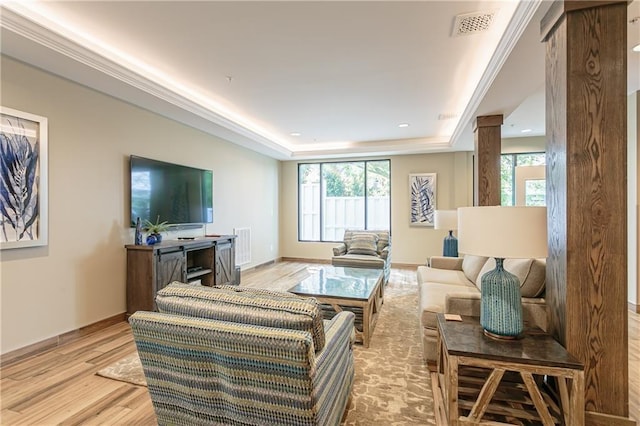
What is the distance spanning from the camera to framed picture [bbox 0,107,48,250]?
2.45 metres

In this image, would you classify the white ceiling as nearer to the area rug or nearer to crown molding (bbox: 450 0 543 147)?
crown molding (bbox: 450 0 543 147)

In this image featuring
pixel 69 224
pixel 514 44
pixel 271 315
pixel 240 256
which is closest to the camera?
pixel 271 315

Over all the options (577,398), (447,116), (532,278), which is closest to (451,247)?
(447,116)

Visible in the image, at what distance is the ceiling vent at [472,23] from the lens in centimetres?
228

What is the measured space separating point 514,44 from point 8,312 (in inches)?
174

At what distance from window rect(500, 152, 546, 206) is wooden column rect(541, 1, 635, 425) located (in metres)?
4.17

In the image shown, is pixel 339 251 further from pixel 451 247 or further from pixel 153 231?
pixel 153 231

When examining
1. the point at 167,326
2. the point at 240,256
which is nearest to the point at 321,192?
the point at 240,256

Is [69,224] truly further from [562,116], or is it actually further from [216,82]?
[562,116]

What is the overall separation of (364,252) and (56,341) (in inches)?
162

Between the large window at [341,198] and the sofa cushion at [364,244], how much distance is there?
1.52 m

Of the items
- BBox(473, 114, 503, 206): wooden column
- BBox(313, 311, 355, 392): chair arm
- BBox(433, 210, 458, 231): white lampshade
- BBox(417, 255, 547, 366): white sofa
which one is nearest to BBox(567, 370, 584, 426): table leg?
BBox(417, 255, 547, 366): white sofa

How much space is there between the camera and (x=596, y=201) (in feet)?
5.46

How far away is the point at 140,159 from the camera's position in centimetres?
364
